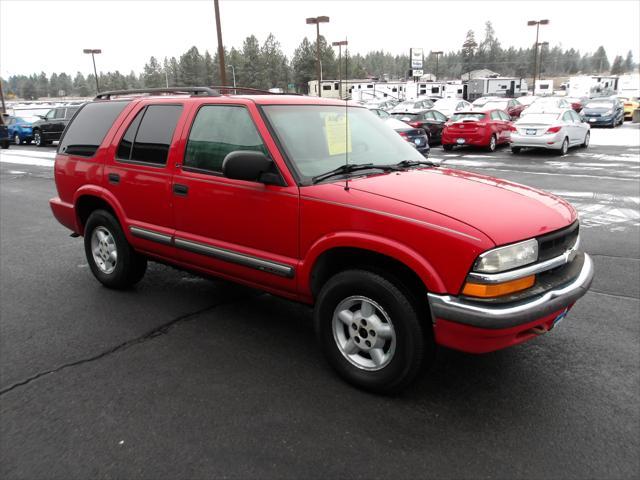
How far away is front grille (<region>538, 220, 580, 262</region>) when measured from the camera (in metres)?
3.07

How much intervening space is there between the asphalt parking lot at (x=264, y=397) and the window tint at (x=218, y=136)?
1.38 meters

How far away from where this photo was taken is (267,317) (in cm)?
457

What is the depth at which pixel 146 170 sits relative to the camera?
4484mm

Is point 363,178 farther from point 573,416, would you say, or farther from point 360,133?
point 573,416

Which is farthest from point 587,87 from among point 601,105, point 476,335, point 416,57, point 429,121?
point 476,335

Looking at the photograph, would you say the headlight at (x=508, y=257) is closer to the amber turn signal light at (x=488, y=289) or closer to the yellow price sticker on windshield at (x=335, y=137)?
the amber turn signal light at (x=488, y=289)

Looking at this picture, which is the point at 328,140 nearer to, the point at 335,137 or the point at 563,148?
the point at 335,137

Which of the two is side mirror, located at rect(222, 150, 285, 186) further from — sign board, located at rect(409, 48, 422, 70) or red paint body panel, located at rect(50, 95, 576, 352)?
sign board, located at rect(409, 48, 422, 70)

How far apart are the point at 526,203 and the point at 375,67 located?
18402 cm

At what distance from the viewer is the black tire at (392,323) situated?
3041mm

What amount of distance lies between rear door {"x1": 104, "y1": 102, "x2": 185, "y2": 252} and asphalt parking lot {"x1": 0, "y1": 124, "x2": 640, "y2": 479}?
2.51ft

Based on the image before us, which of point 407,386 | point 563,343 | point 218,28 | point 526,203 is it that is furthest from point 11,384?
point 218,28

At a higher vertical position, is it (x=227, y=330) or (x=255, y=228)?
(x=255, y=228)

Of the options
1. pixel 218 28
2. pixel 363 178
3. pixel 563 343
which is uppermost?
pixel 218 28
